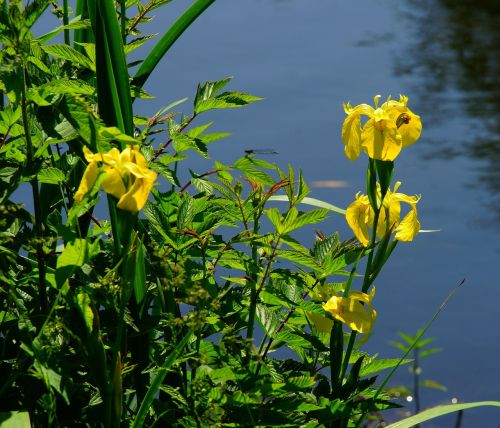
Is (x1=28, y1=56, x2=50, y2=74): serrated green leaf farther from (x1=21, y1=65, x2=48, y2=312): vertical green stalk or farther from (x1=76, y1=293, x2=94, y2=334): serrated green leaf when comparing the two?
(x1=76, y1=293, x2=94, y2=334): serrated green leaf

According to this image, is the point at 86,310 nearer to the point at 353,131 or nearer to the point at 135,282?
the point at 135,282

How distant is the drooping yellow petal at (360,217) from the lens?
1.38 m

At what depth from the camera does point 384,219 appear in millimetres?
1380

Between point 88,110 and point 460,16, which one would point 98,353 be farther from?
point 460,16

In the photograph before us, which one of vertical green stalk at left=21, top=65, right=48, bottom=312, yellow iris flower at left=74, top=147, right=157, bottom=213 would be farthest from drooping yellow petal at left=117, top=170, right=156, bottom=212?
vertical green stalk at left=21, top=65, right=48, bottom=312

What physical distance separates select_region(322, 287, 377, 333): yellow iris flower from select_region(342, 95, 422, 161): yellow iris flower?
0.18 metres

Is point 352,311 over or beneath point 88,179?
beneath

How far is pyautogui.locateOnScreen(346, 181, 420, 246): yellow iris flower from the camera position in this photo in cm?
137

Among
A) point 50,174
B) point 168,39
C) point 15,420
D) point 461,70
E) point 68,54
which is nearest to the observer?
point 15,420

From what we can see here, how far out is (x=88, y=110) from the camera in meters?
1.13

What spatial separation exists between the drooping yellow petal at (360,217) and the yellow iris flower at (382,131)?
0.07 m

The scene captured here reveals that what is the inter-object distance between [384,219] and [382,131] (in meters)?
0.13

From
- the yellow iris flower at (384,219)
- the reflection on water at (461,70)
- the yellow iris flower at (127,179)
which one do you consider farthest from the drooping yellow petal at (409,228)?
the reflection on water at (461,70)

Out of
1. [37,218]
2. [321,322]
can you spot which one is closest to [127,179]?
[37,218]
